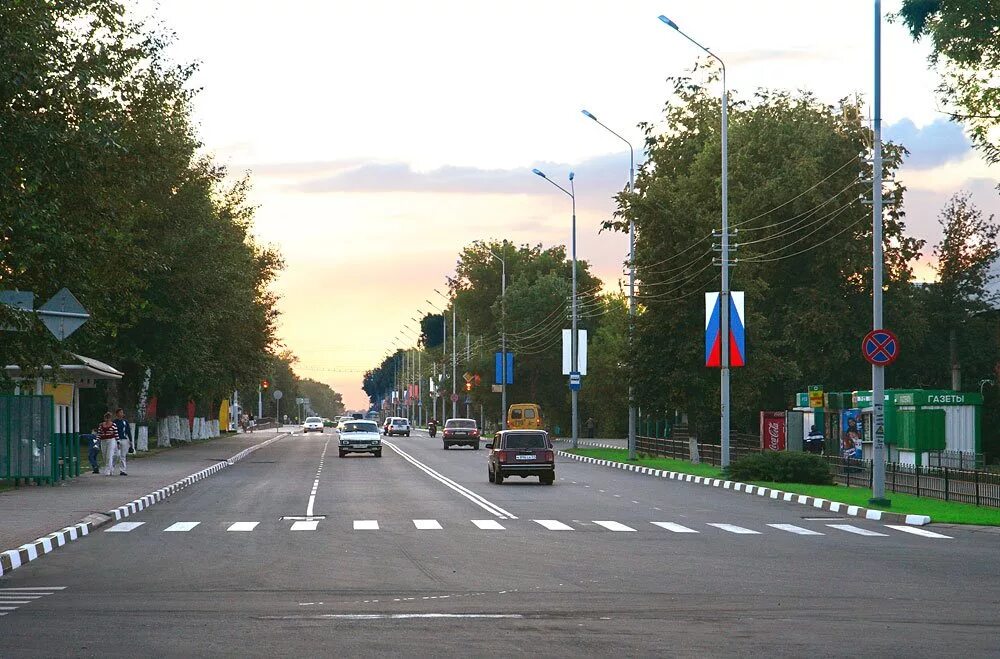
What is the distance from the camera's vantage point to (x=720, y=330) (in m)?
44.3

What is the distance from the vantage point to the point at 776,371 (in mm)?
53750

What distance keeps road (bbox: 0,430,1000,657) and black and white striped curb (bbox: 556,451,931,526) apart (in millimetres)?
875

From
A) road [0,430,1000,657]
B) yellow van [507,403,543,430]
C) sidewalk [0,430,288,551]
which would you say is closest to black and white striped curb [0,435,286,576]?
sidewalk [0,430,288,551]

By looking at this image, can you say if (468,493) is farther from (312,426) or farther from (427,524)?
(312,426)

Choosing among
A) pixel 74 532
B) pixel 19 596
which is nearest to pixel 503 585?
pixel 19 596

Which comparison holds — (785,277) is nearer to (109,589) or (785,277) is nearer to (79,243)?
(79,243)

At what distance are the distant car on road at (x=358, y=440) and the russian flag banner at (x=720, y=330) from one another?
22813mm

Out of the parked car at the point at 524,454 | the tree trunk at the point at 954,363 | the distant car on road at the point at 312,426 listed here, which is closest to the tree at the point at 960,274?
the tree trunk at the point at 954,363

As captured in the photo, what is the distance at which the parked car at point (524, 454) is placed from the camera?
134 ft

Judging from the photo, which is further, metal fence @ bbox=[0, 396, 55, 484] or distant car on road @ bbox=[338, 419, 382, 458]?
distant car on road @ bbox=[338, 419, 382, 458]

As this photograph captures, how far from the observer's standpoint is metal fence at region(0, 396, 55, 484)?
34188mm

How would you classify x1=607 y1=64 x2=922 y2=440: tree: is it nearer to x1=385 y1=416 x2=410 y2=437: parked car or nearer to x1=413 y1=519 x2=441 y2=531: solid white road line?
x1=413 y1=519 x2=441 y2=531: solid white road line

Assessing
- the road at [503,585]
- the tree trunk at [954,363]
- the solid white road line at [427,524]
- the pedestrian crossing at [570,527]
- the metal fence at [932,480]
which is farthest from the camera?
the tree trunk at [954,363]

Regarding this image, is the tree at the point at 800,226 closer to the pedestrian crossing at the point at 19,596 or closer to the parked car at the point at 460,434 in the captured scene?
the parked car at the point at 460,434
